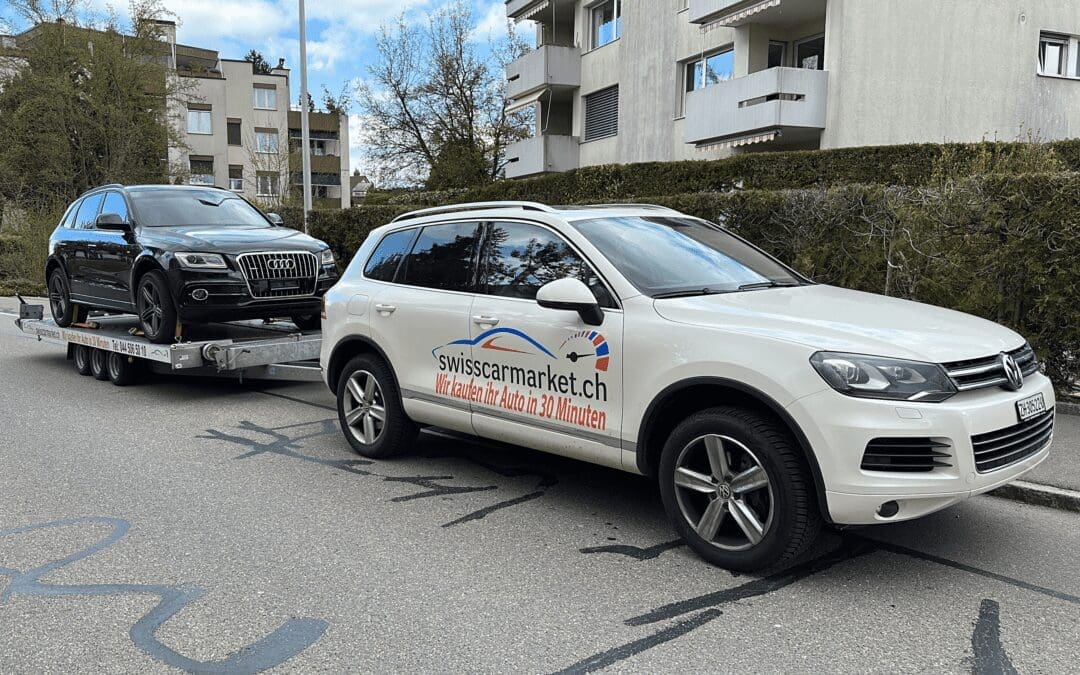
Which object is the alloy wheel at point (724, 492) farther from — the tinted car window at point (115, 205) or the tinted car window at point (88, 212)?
the tinted car window at point (88, 212)

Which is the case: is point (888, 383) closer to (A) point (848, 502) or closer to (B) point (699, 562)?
(A) point (848, 502)

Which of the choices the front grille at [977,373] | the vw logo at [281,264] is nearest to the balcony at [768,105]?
the vw logo at [281,264]

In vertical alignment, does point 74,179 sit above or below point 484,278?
above

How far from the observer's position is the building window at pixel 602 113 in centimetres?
2780

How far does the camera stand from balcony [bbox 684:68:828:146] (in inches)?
731

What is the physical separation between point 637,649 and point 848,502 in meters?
1.11

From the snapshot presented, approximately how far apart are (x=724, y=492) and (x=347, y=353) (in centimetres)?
336

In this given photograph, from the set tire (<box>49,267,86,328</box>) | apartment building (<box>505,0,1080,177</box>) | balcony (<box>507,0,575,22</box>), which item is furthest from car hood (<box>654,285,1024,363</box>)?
balcony (<box>507,0,575,22</box>)

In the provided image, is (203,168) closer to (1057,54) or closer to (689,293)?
(1057,54)

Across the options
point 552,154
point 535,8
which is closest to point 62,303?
point 552,154

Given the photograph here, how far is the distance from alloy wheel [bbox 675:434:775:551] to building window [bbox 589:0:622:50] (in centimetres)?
2465

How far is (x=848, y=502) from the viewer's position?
12.2 ft

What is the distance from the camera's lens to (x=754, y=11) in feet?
63.4

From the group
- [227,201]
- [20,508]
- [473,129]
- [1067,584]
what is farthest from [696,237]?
[473,129]
